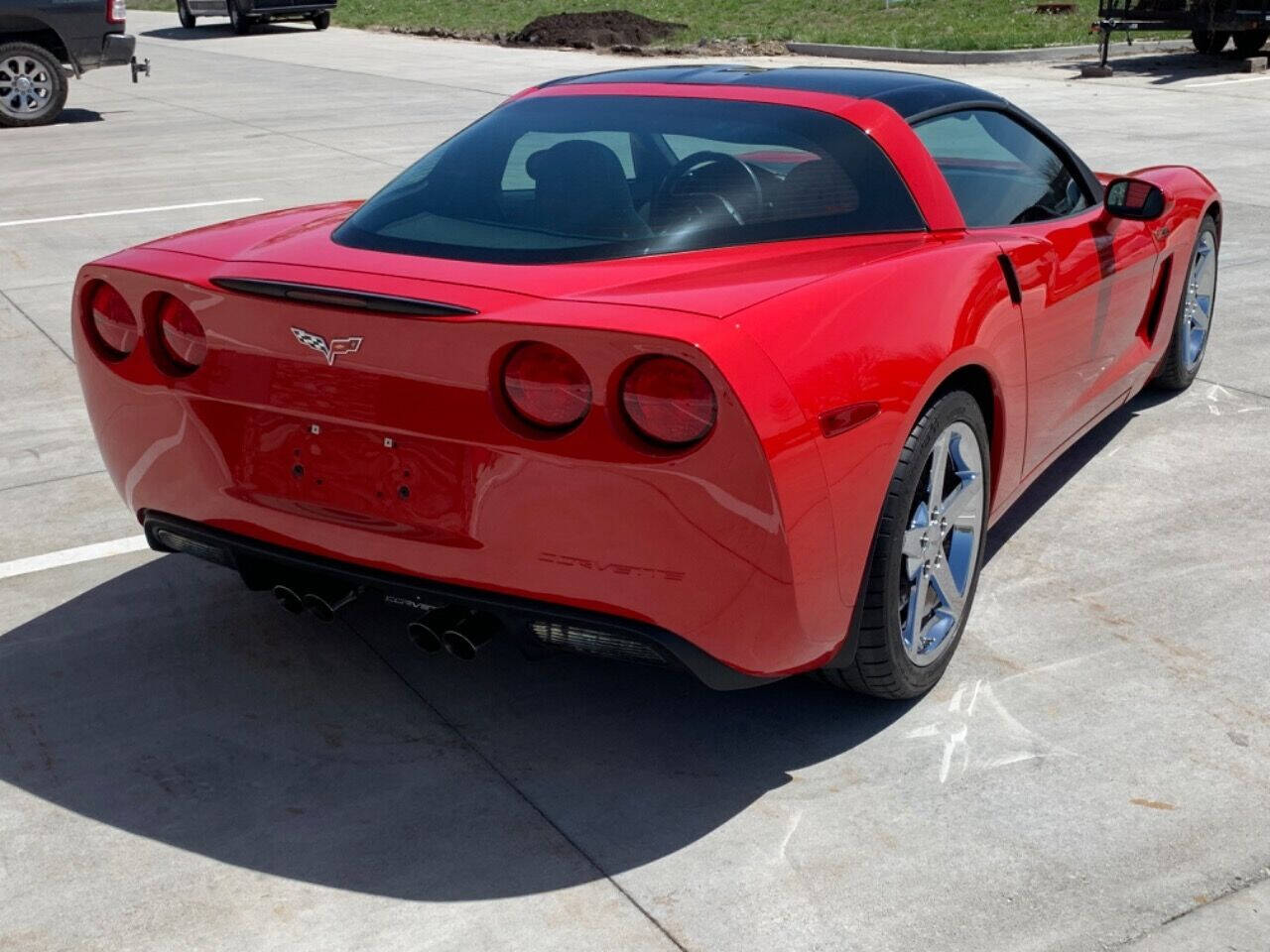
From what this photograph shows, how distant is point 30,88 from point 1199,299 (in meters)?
13.0

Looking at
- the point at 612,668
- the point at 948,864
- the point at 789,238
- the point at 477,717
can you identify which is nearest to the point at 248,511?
the point at 477,717

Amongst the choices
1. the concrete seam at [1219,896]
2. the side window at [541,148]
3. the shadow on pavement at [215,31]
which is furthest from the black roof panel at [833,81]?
the shadow on pavement at [215,31]

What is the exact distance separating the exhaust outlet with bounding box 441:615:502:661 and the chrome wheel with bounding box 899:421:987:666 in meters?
0.91

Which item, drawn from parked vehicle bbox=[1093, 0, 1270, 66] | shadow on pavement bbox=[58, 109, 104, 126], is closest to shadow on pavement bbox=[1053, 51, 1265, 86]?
parked vehicle bbox=[1093, 0, 1270, 66]

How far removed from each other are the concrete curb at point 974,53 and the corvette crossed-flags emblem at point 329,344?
1929 centimetres

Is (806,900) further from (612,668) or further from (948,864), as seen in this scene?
(612,668)

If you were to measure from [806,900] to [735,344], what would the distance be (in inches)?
41.3

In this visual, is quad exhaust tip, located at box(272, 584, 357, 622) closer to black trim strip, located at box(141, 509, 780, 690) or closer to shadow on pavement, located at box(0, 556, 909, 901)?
black trim strip, located at box(141, 509, 780, 690)

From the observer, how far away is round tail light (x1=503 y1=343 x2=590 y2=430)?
312 cm

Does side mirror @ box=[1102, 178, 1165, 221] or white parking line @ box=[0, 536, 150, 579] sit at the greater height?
side mirror @ box=[1102, 178, 1165, 221]

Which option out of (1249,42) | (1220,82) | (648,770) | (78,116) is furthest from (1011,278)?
(1249,42)

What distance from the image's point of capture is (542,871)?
10.3ft

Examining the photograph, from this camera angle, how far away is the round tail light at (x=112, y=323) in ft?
12.1

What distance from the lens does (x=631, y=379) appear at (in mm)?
3068
